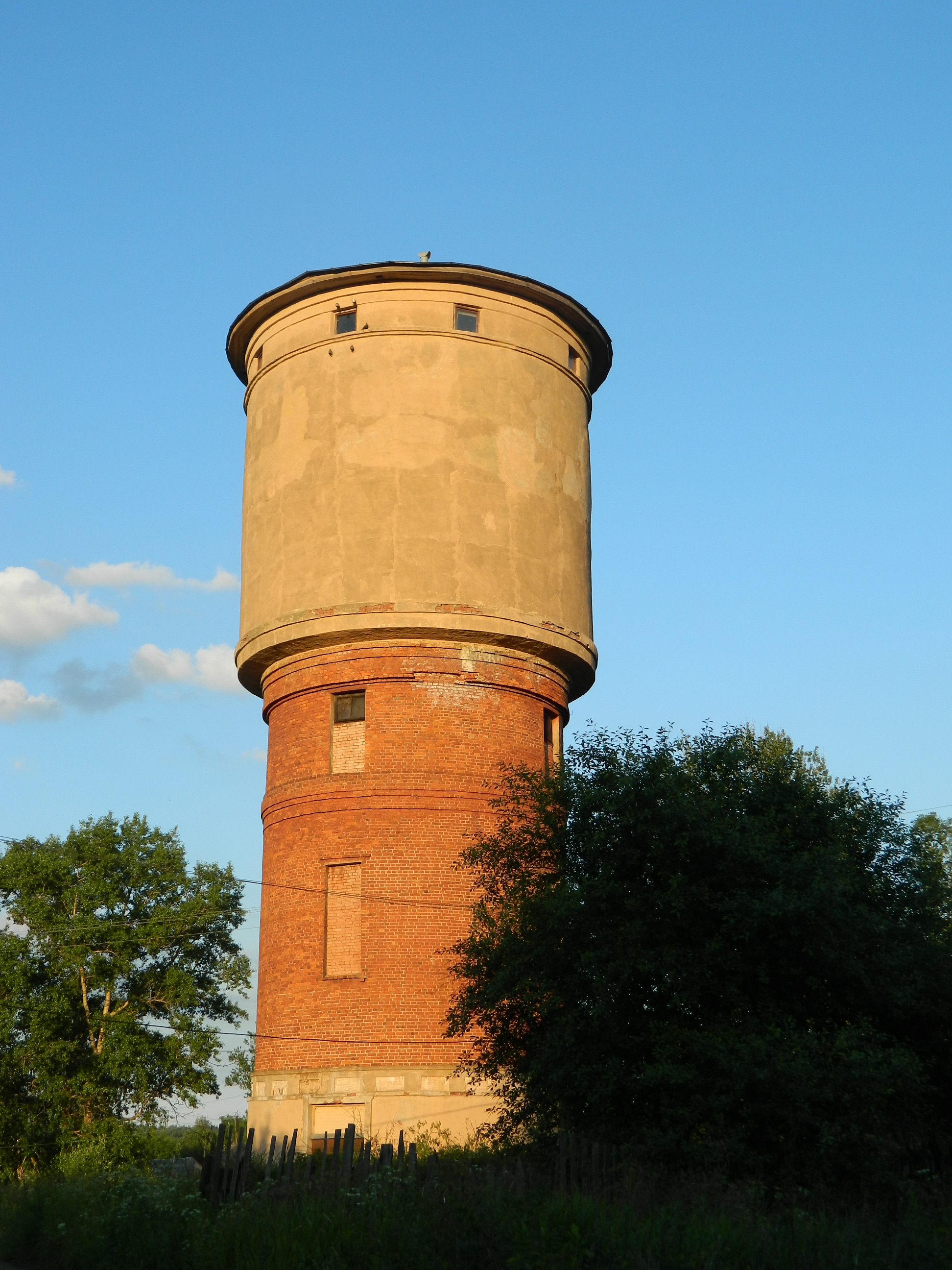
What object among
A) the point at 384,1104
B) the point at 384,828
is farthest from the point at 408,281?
the point at 384,1104

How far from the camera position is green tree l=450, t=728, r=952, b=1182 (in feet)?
39.7

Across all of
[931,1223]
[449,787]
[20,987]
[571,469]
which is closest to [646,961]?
[931,1223]

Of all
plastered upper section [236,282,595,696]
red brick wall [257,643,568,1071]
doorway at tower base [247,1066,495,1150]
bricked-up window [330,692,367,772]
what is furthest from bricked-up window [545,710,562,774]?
doorway at tower base [247,1066,495,1150]

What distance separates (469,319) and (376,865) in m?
9.80

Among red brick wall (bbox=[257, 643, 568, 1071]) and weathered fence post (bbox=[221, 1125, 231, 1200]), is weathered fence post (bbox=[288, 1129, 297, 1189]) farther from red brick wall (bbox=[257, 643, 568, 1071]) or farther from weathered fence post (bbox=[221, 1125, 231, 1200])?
red brick wall (bbox=[257, 643, 568, 1071])

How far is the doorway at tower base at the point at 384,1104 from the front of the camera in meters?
18.7

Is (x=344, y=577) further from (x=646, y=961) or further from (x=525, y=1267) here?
(x=525, y=1267)

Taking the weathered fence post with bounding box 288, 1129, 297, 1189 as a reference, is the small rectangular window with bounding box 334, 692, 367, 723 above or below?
above

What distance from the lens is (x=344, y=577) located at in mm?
21031

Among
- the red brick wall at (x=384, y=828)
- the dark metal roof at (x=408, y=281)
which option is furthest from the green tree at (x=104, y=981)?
the dark metal roof at (x=408, y=281)

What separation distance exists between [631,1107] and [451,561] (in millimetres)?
10154

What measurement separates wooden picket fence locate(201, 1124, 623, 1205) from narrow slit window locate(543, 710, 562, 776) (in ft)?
31.3

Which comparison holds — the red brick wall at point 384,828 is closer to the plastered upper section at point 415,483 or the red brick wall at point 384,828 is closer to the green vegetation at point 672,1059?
the plastered upper section at point 415,483

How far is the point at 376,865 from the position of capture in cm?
2005
